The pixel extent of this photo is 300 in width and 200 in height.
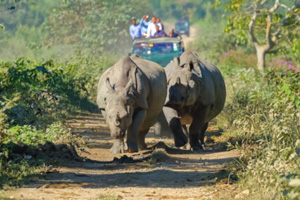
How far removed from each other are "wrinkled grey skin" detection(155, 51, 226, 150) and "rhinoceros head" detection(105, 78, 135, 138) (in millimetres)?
1507

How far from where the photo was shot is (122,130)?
38.8 ft

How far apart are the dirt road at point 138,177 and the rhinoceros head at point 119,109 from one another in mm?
463

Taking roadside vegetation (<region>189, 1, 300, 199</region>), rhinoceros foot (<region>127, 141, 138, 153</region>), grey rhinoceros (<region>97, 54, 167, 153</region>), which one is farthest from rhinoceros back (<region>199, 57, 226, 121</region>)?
rhinoceros foot (<region>127, 141, 138, 153</region>)

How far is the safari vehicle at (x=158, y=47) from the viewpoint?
74.8ft

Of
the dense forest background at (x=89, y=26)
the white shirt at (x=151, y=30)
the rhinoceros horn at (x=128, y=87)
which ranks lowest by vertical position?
the dense forest background at (x=89, y=26)

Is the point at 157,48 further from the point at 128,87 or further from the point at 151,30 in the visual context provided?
the point at 128,87

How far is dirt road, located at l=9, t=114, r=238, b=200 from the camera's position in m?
8.67

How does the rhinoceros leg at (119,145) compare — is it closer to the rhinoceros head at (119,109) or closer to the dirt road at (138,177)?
the dirt road at (138,177)

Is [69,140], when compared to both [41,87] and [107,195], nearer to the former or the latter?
[41,87]

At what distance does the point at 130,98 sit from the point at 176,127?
1.65 m

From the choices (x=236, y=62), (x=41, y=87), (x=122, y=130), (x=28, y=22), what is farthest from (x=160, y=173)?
(x=28, y=22)

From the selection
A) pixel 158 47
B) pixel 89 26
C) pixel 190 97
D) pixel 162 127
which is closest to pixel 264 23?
pixel 158 47

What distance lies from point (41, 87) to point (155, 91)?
2.38 meters

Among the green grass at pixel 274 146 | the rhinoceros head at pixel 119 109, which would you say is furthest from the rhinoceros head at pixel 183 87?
the rhinoceros head at pixel 119 109
